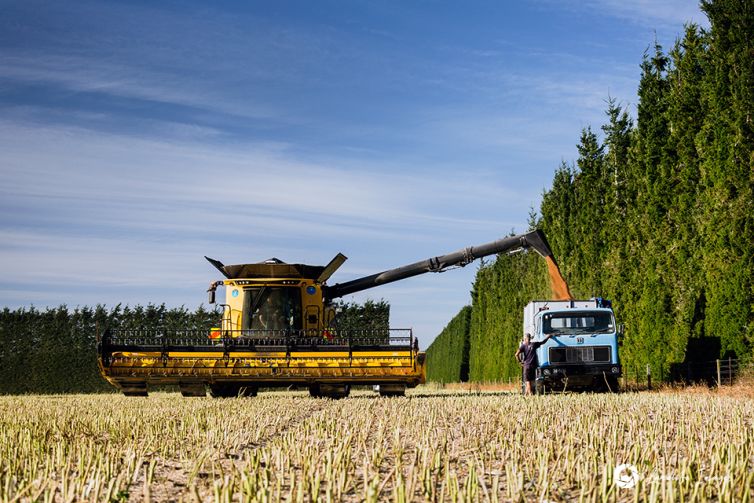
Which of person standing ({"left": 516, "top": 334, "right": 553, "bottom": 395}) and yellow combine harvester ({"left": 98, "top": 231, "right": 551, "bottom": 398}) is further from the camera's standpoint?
person standing ({"left": 516, "top": 334, "right": 553, "bottom": 395})

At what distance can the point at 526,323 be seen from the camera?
2252cm

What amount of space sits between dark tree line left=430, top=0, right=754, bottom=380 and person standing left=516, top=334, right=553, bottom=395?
4447 millimetres

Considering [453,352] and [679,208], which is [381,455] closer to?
[679,208]

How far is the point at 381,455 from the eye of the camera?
21.5 ft

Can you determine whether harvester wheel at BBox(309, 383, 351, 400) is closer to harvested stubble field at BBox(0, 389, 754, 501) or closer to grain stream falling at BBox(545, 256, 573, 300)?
harvested stubble field at BBox(0, 389, 754, 501)

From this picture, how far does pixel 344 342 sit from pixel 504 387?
1402 centimetres

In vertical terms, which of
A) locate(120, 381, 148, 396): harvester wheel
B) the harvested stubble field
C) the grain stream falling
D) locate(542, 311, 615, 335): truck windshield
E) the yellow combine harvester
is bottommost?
the harvested stubble field

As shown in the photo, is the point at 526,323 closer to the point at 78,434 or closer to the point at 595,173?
the point at 595,173

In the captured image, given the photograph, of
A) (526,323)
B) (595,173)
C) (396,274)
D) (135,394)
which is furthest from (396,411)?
(595,173)

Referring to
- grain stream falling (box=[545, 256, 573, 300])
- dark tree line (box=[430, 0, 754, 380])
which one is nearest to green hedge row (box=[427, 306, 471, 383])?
dark tree line (box=[430, 0, 754, 380])

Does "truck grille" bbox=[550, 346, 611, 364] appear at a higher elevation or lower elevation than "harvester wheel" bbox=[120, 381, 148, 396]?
higher

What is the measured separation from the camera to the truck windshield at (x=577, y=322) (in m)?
20.2

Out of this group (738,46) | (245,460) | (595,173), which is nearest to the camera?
(245,460)

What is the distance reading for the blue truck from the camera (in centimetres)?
1977
